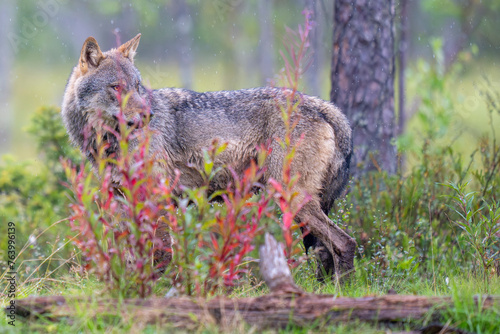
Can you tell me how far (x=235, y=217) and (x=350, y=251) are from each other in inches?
86.2

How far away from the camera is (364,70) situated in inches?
270

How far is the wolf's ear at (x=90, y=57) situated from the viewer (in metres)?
→ 5.09

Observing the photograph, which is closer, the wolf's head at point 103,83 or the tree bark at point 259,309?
the tree bark at point 259,309

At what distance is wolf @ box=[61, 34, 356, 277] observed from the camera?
502 cm

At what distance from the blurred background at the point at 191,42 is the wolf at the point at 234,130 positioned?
39.0 ft

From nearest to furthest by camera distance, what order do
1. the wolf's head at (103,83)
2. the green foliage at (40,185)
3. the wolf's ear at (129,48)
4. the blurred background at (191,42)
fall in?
the wolf's head at (103,83) < the wolf's ear at (129,48) < the green foliage at (40,185) < the blurred background at (191,42)

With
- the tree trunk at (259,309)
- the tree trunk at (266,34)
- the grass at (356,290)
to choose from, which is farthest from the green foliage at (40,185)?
the tree trunk at (266,34)

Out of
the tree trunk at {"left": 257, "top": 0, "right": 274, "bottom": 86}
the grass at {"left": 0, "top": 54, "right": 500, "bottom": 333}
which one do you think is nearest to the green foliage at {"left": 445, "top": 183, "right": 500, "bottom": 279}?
the grass at {"left": 0, "top": 54, "right": 500, "bottom": 333}

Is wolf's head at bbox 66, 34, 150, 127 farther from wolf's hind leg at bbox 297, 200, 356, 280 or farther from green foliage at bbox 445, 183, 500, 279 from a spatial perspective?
green foliage at bbox 445, 183, 500, 279

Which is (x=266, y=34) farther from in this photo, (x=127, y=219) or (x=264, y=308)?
(x=264, y=308)

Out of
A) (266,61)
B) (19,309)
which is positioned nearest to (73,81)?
(19,309)

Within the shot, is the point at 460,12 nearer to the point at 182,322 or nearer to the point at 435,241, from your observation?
the point at 435,241

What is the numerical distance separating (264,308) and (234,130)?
2.57m

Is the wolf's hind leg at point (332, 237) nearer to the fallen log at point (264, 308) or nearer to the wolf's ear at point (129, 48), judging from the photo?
the fallen log at point (264, 308)
